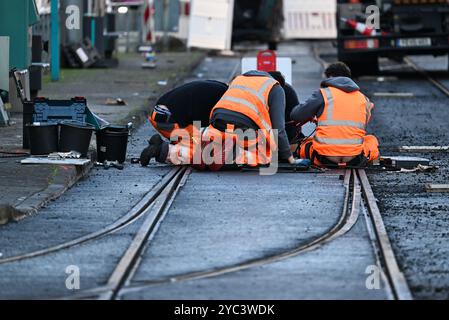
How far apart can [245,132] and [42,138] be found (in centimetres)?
207

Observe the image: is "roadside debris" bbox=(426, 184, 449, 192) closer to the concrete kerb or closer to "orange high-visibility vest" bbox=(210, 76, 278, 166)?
"orange high-visibility vest" bbox=(210, 76, 278, 166)

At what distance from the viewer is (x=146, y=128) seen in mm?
20875

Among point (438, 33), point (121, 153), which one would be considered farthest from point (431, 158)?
point (438, 33)

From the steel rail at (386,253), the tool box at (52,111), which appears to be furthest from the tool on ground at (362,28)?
the steel rail at (386,253)

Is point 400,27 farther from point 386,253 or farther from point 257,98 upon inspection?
point 386,253

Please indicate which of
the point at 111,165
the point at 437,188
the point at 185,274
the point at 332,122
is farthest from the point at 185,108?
the point at 185,274

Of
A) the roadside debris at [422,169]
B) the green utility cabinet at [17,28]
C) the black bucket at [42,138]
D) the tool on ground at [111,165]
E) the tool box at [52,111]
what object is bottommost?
the tool on ground at [111,165]

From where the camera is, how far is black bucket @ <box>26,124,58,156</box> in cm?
1611

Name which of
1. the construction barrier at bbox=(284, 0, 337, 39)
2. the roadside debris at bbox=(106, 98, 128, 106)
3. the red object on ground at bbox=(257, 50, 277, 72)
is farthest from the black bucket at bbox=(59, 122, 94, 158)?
the construction barrier at bbox=(284, 0, 337, 39)

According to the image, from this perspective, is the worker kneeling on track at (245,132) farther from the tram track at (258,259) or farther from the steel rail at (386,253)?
the steel rail at (386,253)

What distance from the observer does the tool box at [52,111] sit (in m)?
16.7

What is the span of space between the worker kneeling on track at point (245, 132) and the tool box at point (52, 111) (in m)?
1.37

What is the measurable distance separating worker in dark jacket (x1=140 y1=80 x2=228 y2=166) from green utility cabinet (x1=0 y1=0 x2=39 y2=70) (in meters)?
5.85
